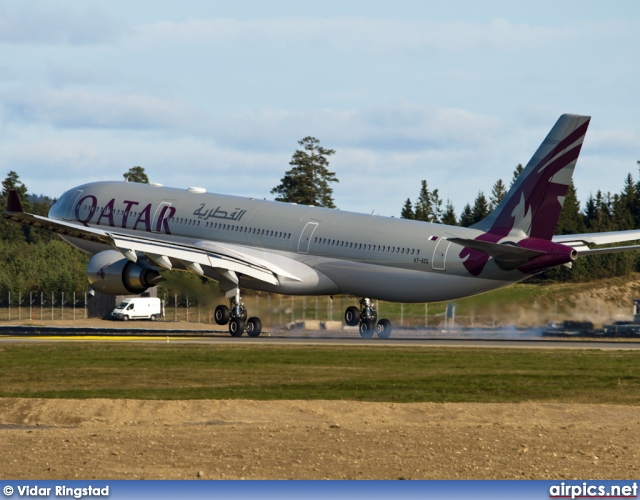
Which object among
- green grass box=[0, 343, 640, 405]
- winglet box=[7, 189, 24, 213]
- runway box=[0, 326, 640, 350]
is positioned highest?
winglet box=[7, 189, 24, 213]

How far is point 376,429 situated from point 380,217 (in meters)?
30.4

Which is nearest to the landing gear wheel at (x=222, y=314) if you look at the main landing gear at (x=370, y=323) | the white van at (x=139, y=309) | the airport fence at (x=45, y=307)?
the main landing gear at (x=370, y=323)

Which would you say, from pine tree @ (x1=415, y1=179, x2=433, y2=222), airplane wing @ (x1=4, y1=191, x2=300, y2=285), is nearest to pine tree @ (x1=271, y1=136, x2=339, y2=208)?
pine tree @ (x1=415, y1=179, x2=433, y2=222)

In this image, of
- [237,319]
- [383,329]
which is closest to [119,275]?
[237,319]

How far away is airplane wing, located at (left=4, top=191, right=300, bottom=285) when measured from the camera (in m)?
52.8

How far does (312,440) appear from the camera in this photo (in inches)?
878

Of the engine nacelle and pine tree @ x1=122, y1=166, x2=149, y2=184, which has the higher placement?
pine tree @ x1=122, y1=166, x2=149, y2=184

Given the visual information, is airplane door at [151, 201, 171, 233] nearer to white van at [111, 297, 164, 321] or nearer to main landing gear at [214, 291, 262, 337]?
main landing gear at [214, 291, 262, 337]

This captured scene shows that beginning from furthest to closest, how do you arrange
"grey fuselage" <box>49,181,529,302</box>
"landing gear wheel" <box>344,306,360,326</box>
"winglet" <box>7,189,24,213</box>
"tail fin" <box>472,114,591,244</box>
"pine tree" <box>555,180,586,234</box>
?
"pine tree" <box>555,180,586,234</box>, "landing gear wheel" <box>344,306,360,326</box>, "winglet" <box>7,189,24,213</box>, "grey fuselage" <box>49,181,529,302</box>, "tail fin" <box>472,114,591,244</box>

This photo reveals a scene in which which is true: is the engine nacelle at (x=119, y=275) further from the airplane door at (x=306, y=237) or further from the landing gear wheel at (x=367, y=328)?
the landing gear wheel at (x=367, y=328)

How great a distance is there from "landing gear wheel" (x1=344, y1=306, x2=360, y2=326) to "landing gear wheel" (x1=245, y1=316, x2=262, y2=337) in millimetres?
4157

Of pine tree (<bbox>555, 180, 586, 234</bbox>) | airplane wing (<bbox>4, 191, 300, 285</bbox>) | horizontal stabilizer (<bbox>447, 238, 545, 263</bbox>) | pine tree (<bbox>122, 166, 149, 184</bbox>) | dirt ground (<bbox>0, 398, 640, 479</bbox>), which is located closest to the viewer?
dirt ground (<bbox>0, 398, 640, 479</bbox>)

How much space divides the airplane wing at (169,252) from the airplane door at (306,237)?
4.33ft

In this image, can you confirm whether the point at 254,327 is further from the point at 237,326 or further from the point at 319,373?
the point at 319,373
